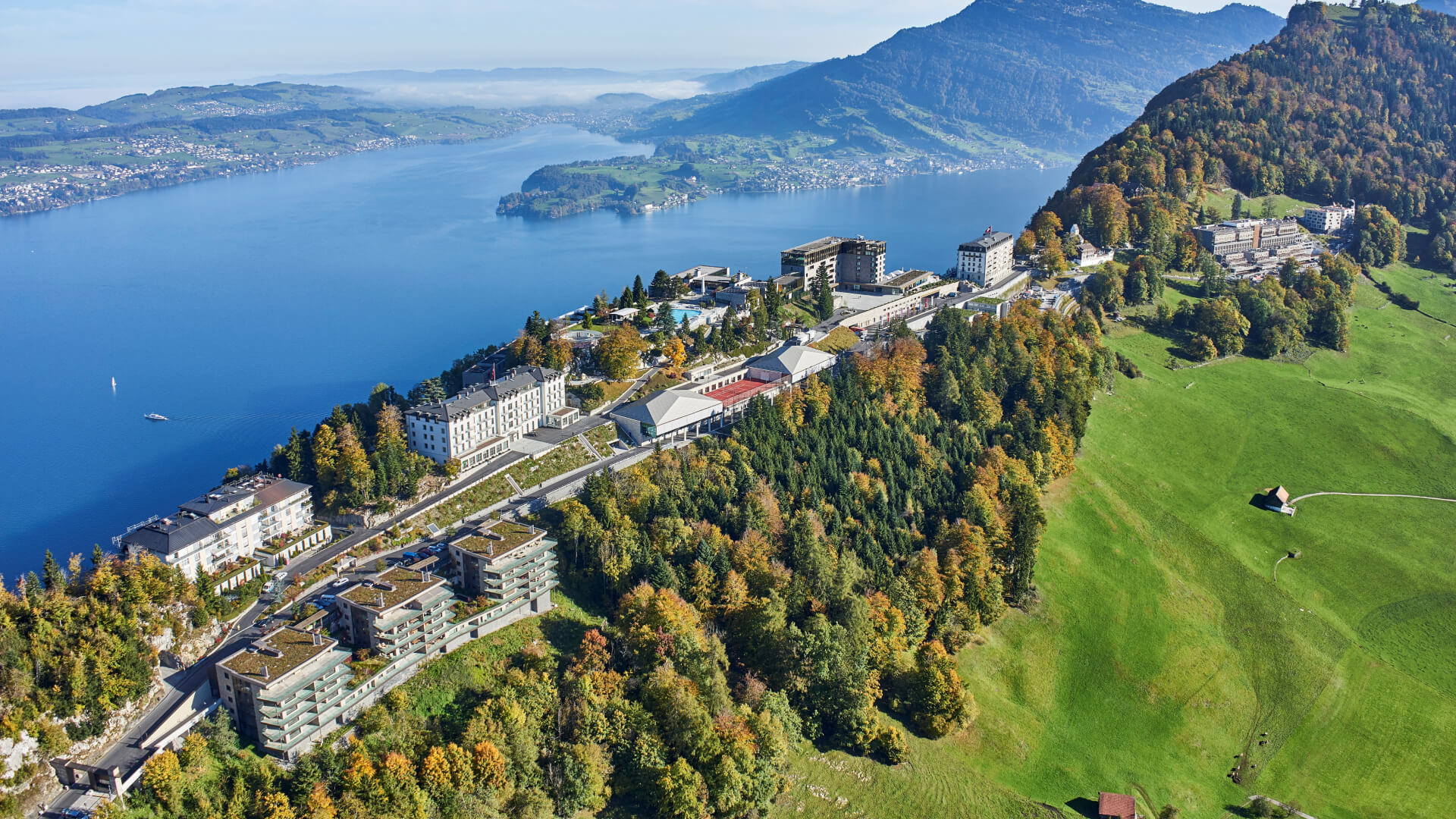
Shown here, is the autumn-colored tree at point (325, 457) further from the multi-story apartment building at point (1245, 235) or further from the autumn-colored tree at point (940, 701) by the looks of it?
the multi-story apartment building at point (1245, 235)

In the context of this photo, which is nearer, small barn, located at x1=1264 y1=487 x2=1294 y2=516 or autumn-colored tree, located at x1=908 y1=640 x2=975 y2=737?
autumn-colored tree, located at x1=908 y1=640 x2=975 y2=737

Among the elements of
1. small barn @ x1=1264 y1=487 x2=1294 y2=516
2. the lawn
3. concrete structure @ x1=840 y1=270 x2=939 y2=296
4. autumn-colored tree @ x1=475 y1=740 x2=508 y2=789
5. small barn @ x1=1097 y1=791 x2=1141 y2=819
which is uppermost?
the lawn

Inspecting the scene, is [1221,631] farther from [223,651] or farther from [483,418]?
[223,651]

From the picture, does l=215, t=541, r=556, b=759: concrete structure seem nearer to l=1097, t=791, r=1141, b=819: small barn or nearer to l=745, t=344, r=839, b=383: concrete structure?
l=1097, t=791, r=1141, b=819: small barn

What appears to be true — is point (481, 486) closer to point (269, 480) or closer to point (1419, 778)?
point (269, 480)

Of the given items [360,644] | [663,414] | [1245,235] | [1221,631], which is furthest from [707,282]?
[1245,235]

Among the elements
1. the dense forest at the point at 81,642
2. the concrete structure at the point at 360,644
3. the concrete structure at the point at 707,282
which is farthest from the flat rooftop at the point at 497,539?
the concrete structure at the point at 707,282

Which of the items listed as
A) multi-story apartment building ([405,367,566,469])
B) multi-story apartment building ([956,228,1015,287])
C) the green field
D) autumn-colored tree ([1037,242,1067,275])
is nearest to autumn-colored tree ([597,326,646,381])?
multi-story apartment building ([405,367,566,469])

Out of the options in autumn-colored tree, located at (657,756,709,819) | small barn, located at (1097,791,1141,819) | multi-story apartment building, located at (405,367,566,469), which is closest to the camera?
autumn-colored tree, located at (657,756,709,819)
